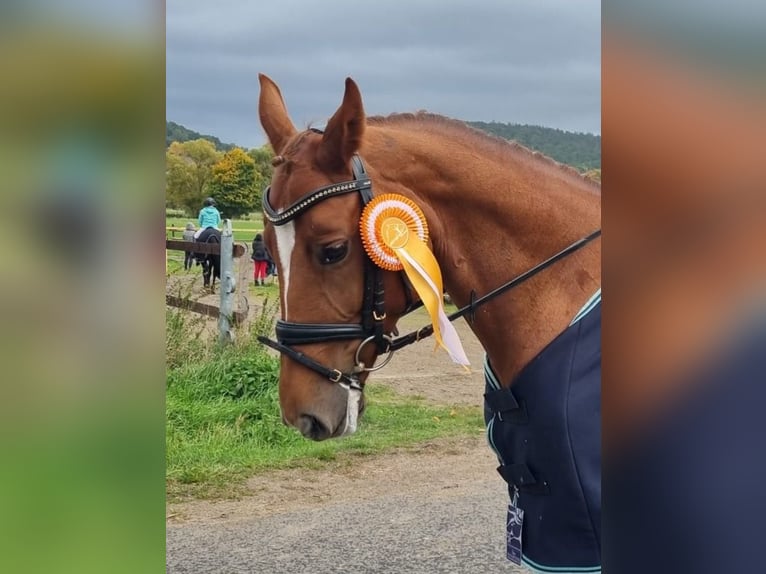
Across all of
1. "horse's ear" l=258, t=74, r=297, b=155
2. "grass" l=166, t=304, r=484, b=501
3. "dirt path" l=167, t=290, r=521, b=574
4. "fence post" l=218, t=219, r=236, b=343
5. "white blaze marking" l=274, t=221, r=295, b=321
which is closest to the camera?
"white blaze marking" l=274, t=221, r=295, b=321

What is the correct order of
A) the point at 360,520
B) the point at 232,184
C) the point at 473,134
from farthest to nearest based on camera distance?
the point at 232,184, the point at 360,520, the point at 473,134

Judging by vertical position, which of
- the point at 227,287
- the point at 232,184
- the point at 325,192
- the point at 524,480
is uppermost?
the point at 232,184

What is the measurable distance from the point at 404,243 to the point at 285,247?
1.12 feet

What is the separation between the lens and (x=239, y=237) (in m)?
9.16

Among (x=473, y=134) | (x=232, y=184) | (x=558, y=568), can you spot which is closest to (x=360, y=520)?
(x=558, y=568)

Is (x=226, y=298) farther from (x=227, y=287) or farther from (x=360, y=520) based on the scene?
(x=360, y=520)

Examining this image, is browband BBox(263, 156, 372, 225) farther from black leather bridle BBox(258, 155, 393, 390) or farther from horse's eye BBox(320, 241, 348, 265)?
horse's eye BBox(320, 241, 348, 265)

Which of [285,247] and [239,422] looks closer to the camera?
[285,247]

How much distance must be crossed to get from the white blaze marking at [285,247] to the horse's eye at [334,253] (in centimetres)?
9

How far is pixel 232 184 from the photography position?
8961 mm

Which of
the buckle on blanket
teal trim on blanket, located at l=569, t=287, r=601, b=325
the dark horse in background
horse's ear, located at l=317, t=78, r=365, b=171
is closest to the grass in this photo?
the dark horse in background

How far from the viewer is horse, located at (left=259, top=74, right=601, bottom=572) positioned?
1894 mm
